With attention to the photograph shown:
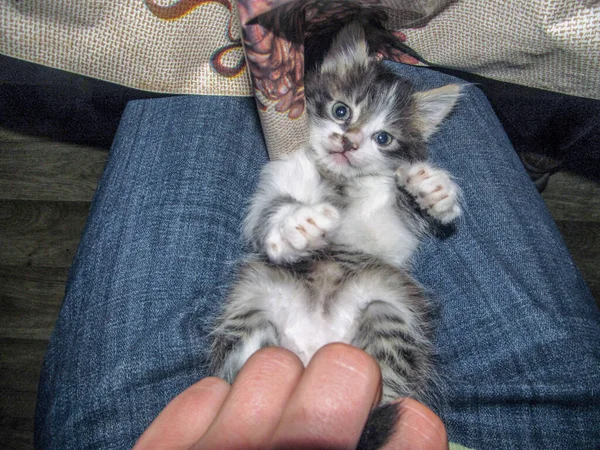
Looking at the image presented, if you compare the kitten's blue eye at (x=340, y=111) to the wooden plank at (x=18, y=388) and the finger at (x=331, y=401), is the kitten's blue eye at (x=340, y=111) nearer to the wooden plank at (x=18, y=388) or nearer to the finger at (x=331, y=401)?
the finger at (x=331, y=401)

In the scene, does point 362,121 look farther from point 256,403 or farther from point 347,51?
point 256,403

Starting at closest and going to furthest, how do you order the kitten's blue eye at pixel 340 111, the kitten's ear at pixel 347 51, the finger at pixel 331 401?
1. the finger at pixel 331 401
2. the kitten's ear at pixel 347 51
3. the kitten's blue eye at pixel 340 111

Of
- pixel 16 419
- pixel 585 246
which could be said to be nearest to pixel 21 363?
pixel 16 419

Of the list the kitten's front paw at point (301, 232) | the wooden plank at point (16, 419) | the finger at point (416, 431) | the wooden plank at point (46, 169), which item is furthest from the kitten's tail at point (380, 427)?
the wooden plank at point (46, 169)

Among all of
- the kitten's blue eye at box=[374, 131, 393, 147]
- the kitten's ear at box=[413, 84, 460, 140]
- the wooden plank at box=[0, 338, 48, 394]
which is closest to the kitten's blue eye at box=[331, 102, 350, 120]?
the kitten's blue eye at box=[374, 131, 393, 147]

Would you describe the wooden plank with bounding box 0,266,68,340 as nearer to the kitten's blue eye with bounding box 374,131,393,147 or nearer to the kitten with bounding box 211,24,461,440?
the kitten with bounding box 211,24,461,440
